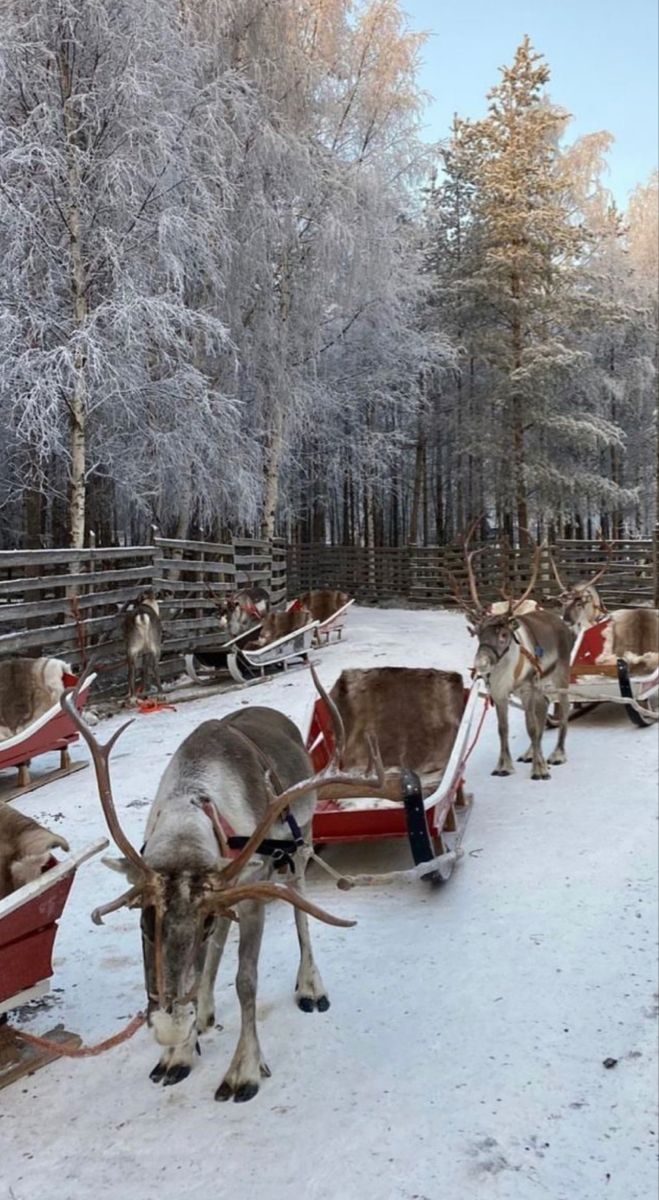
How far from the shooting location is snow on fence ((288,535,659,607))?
677 inches

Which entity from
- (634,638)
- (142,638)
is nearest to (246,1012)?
(142,638)

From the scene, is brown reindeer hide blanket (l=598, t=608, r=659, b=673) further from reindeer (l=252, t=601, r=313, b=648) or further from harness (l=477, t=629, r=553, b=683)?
reindeer (l=252, t=601, r=313, b=648)

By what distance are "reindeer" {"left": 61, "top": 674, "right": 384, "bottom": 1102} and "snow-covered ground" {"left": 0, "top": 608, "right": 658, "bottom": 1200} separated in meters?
0.15

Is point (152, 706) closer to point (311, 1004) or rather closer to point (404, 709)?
point (404, 709)

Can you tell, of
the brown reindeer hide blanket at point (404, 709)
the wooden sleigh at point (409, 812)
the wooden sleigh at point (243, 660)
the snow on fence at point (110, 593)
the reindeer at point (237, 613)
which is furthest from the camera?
the reindeer at point (237, 613)

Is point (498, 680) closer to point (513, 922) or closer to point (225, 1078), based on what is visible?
point (513, 922)

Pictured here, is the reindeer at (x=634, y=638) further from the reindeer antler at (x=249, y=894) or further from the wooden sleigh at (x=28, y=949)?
the reindeer antler at (x=249, y=894)

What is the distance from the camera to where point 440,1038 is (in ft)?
10.6

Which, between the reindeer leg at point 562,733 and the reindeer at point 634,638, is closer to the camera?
the reindeer leg at point 562,733

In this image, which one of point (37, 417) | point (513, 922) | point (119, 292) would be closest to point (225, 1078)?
point (513, 922)

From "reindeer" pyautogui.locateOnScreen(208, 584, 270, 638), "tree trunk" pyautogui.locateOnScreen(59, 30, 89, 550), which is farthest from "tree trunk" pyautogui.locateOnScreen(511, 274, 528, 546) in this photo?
"tree trunk" pyautogui.locateOnScreen(59, 30, 89, 550)

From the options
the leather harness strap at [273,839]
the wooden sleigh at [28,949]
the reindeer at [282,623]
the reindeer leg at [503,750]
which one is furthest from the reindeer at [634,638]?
the wooden sleigh at [28,949]

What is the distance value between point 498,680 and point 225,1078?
3938 millimetres

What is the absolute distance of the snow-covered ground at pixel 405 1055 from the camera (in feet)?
8.21
